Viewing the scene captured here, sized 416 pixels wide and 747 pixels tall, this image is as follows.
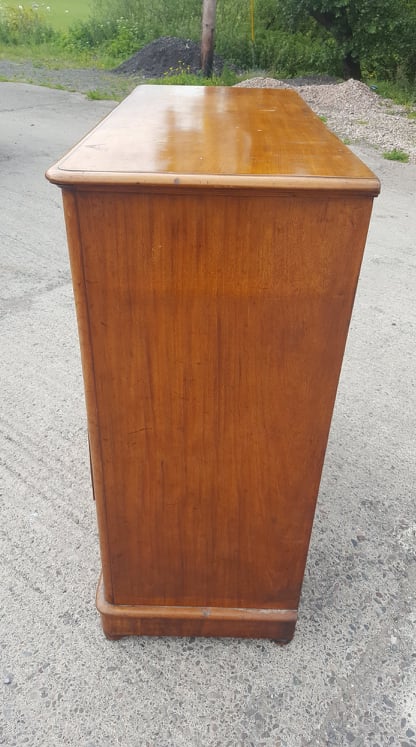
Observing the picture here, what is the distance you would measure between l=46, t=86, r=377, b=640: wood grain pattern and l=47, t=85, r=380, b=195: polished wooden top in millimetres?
23

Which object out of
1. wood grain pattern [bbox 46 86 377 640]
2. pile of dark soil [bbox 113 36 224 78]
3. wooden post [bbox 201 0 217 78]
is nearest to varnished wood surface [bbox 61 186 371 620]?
wood grain pattern [bbox 46 86 377 640]

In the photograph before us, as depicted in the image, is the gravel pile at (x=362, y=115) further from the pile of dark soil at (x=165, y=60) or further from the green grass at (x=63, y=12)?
the green grass at (x=63, y=12)

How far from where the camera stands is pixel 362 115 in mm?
8352

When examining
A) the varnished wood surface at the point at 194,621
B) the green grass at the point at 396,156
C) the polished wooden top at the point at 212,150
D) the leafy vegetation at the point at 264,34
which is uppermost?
the polished wooden top at the point at 212,150

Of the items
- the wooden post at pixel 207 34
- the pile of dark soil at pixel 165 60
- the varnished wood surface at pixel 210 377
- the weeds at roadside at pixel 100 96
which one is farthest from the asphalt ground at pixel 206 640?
the pile of dark soil at pixel 165 60

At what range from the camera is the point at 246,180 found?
1.04 metres

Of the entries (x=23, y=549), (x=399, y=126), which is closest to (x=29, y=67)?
(x=399, y=126)

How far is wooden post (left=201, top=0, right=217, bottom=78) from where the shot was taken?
10539 millimetres

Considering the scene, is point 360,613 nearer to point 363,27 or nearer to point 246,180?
point 246,180

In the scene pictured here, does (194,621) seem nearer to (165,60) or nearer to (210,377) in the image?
(210,377)

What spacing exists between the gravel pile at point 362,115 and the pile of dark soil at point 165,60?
133 inches

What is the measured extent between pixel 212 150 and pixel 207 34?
11.4 meters

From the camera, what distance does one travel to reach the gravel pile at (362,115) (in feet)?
23.9

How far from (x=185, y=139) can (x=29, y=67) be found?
13.8 m
